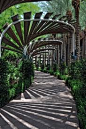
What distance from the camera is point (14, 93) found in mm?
9844

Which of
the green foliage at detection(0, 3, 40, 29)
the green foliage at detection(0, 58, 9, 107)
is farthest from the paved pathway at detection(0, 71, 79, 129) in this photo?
the green foliage at detection(0, 3, 40, 29)

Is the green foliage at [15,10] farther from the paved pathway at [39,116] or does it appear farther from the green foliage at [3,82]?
the paved pathway at [39,116]

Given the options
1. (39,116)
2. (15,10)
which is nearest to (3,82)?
(39,116)

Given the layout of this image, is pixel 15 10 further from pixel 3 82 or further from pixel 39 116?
pixel 39 116

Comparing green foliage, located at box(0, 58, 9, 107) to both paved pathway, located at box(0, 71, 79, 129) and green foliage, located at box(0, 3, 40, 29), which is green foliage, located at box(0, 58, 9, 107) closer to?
paved pathway, located at box(0, 71, 79, 129)

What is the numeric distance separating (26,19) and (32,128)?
21.0 ft

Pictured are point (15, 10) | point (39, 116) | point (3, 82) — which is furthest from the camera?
point (15, 10)

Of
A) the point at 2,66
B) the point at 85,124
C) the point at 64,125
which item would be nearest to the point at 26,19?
the point at 2,66

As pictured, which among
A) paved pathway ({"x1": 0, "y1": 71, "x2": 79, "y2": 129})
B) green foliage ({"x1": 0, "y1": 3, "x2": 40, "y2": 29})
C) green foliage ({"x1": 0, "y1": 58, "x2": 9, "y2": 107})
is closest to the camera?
paved pathway ({"x1": 0, "y1": 71, "x2": 79, "y2": 129})

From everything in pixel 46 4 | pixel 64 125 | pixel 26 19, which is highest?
pixel 46 4

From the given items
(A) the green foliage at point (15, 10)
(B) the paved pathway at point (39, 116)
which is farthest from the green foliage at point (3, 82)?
(A) the green foliage at point (15, 10)

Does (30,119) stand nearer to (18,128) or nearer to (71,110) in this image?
(18,128)

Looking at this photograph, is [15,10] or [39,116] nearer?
[39,116]

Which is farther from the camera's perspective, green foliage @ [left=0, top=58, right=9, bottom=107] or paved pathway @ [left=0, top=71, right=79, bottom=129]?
green foliage @ [left=0, top=58, right=9, bottom=107]
